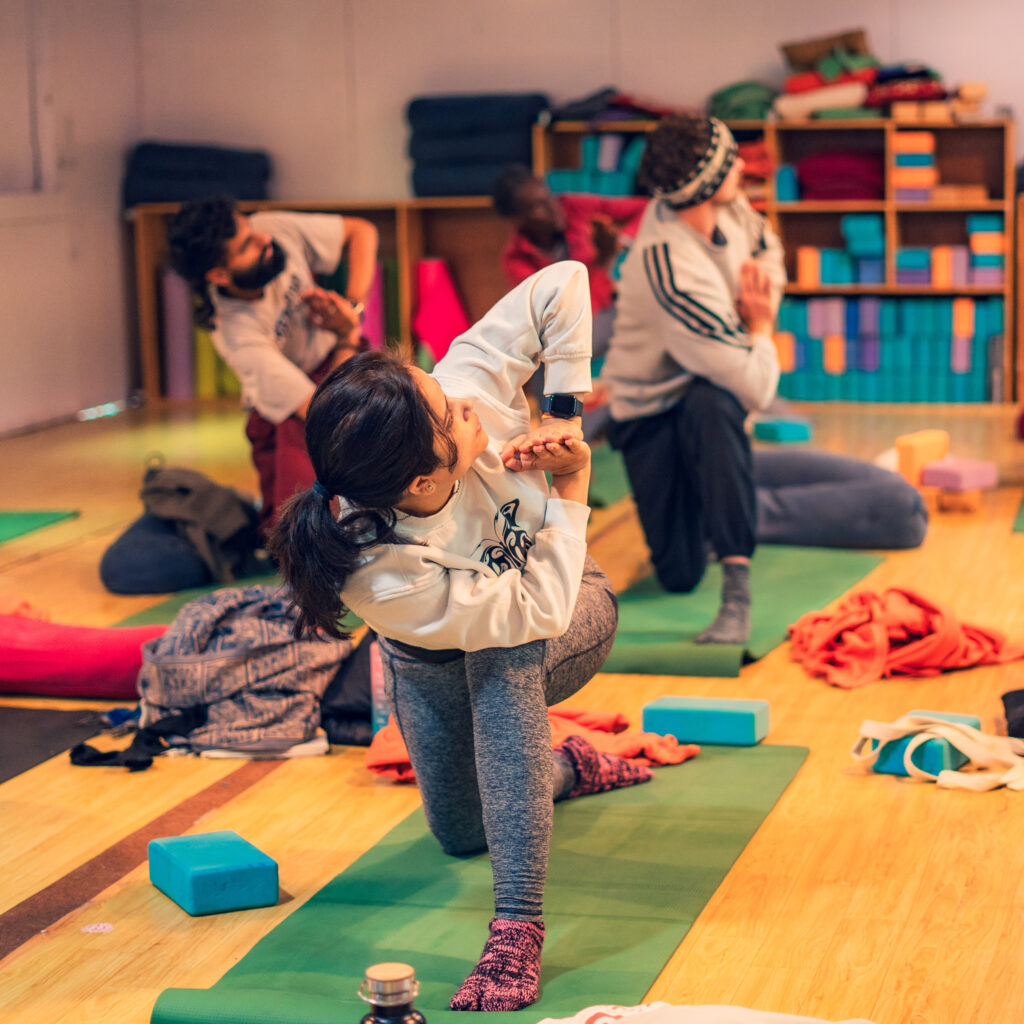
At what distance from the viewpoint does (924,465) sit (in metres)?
5.57

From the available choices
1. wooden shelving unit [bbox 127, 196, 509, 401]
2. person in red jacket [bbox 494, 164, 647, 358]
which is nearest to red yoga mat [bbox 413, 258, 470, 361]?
wooden shelving unit [bbox 127, 196, 509, 401]

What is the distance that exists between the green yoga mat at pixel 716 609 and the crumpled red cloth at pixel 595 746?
22.4 inches

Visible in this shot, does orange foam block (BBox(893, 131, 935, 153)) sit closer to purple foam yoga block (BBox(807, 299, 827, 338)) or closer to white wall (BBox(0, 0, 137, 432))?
purple foam yoga block (BBox(807, 299, 827, 338))

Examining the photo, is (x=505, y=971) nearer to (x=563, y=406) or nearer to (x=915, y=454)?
(x=563, y=406)

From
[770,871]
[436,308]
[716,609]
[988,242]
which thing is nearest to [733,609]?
[716,609]

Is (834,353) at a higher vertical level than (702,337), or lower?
lower

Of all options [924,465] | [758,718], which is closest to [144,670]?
[758,718]

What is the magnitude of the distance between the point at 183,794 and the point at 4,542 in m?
2.71

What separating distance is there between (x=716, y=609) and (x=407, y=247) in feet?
16.3

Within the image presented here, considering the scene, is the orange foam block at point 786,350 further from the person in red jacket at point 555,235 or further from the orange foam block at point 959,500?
the orange foam block at point 959,500

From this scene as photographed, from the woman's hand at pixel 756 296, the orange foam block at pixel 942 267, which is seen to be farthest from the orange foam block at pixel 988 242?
the woman's hand at pixel 756 296

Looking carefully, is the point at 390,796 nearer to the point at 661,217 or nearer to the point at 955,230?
the point at 661,217

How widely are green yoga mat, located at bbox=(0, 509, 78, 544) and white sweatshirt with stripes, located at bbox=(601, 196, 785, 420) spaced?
2444 mm

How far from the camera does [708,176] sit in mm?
3852
